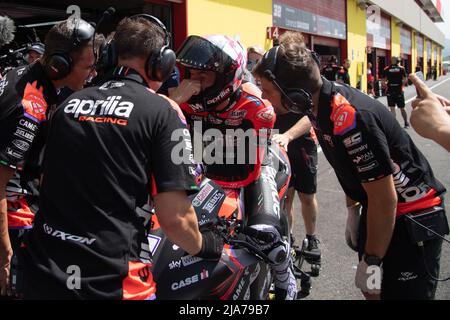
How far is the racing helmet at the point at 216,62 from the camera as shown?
8.34ft

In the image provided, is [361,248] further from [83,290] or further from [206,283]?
[83,290]

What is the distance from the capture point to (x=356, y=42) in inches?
939

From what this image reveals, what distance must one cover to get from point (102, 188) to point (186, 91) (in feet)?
3.71

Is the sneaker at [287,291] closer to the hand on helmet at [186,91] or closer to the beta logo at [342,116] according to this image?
the beta logo at [342,116]

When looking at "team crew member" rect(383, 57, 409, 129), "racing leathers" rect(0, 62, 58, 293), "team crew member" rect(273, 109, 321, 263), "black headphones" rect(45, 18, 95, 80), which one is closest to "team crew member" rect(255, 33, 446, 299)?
"black headphones" rect(45, 18, 95, 80)

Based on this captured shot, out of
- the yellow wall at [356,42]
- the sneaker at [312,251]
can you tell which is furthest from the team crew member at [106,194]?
the yellow wall at [356,42]

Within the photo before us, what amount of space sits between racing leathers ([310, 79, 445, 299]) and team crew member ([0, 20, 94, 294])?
4.48 feet

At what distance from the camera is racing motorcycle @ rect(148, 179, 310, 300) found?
6.06ft

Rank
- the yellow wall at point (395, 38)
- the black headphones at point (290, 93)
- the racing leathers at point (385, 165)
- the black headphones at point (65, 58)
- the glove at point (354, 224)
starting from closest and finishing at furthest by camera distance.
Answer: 1. the racing leathers at point (385, 165)
2. the black headphones at point (290, 93)
3. the black headphones at point (65, 58)
4. the glove at point (354, 224)
5. the yellow wall at point (395, 38)

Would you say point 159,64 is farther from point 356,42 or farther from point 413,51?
point 413,51

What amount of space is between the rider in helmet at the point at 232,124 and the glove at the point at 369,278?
0.40 m

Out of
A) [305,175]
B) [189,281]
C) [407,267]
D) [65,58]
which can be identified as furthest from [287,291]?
[305,175]

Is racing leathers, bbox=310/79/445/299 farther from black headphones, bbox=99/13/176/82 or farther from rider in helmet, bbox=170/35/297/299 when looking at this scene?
black headphones, bbox=99/13/176/82

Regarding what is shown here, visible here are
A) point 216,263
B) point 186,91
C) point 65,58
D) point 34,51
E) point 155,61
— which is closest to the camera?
point 155,61
